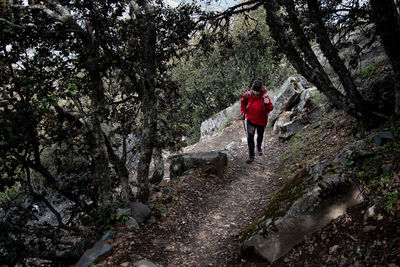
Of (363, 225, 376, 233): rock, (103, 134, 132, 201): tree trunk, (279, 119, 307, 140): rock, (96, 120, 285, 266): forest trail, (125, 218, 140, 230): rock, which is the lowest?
(279, 119, 307, 140): rock

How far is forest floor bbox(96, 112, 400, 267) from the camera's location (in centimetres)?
262

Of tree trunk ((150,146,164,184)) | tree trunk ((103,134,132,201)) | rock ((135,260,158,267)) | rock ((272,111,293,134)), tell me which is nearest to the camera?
rock ((135,260,158,267))

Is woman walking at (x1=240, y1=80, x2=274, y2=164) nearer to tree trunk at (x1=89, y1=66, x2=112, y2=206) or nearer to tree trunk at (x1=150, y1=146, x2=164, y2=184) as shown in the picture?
tree trunk at (x1=150, y1=146, x2=164, y2=184)

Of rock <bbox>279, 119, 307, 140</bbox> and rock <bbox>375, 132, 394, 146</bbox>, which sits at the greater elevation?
rock <bbox>375, 132, 394, 146</bbox>

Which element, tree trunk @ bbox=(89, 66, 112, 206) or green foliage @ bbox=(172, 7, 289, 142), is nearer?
tree trunk @ bbox=(89, 66, 112, 206)

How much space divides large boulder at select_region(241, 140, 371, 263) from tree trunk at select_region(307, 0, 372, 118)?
5.72 feet

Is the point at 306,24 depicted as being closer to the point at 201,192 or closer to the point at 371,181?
the point at 371,181

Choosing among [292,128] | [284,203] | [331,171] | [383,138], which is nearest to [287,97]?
[292,128]

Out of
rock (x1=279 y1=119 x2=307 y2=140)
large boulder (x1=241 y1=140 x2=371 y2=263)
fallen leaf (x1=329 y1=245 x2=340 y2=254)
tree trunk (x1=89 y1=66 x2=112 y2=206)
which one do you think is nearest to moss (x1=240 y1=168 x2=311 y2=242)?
large boulder (x1=241 y1=140 x2=371 y2=263)

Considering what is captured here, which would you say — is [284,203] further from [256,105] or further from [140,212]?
[256,105]

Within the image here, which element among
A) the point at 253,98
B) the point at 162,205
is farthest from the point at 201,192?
the point at 253,98

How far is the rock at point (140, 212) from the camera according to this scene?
508cm

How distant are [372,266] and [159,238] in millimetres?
3630

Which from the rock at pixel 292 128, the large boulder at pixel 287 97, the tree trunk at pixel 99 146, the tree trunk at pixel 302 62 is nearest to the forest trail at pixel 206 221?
the tree trunk at pixel 99 146
